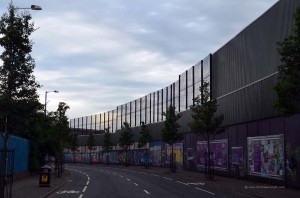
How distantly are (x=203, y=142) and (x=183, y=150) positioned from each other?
9666mm

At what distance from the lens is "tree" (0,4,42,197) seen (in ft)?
59.9

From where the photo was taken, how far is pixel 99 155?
102188 mm

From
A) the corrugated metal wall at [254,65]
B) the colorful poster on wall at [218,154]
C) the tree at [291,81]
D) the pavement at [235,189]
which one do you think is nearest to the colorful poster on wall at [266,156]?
the pavement at [235,189]

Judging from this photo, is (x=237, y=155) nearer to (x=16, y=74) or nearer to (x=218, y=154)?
(x=218, y=154)

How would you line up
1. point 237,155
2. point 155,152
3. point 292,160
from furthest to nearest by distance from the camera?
point 155,152
point 237,155
point 292,160

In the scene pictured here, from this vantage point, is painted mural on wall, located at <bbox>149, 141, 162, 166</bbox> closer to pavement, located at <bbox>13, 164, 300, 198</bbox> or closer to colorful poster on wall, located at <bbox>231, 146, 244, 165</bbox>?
colorful poster on wall, located at <bbox>231, 146, 244, 165</bbox>

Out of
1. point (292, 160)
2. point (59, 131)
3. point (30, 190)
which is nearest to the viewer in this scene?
point (30, 190)

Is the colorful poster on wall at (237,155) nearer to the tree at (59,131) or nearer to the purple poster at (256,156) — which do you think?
the purple poster at (256,156)

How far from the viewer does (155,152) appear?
74.4 m

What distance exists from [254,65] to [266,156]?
9305 mm

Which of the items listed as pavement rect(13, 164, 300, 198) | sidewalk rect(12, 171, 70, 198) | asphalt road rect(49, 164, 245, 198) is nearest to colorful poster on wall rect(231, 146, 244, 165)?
pavement rect(13, 164, 300, 198)

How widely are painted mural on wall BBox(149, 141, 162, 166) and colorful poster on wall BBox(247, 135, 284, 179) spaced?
36.3 m

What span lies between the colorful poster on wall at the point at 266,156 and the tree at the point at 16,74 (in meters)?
18.7

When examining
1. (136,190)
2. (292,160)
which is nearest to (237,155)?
(292,160)
